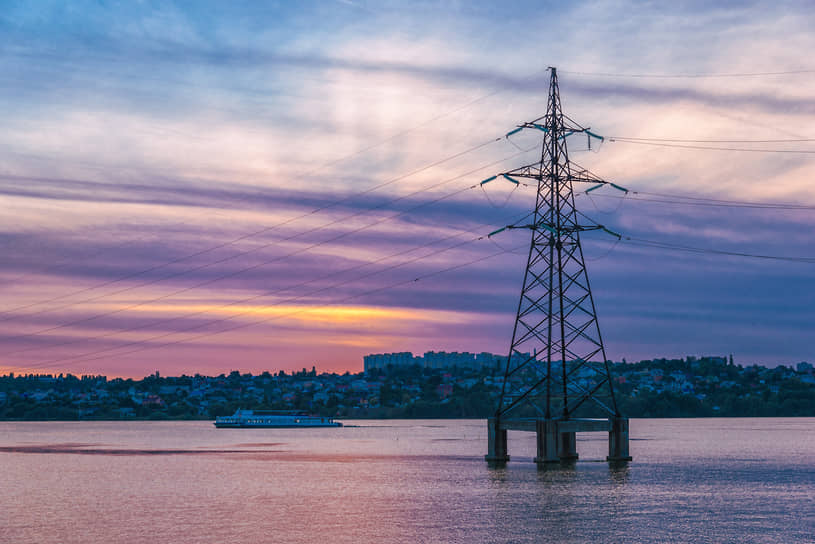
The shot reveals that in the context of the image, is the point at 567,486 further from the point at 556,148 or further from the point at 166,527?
the point at 166,527

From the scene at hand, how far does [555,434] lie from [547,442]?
101 cm

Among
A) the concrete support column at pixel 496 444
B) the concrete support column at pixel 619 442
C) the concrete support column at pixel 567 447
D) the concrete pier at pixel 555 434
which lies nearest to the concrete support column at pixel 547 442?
the concrete pier at pixel 555 434

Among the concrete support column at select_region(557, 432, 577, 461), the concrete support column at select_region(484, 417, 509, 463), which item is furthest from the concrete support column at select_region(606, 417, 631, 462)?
the concrete support column at select_region(484, 417, 509, 463)

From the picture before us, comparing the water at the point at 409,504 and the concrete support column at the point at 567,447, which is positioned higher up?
the concrete support column at the point at 567,447

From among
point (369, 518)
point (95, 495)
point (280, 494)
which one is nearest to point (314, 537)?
point (369, 518)

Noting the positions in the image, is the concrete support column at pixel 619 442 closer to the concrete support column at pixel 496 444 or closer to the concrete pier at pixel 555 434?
the concrete pier at pixel 555 434

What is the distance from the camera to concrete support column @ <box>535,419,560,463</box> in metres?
88.2

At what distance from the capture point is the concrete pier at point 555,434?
290ft

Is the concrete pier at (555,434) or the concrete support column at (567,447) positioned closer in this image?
the concrete pier at (555,434)

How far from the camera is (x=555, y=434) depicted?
8988 centimetres

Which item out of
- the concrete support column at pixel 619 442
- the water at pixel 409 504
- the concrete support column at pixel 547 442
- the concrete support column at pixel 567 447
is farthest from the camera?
the concrete support column at pixel 567 447

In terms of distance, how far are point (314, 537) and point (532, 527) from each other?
1370 centimetres

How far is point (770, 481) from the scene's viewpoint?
354 ft

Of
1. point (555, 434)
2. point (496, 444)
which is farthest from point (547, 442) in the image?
point (496, 444)
